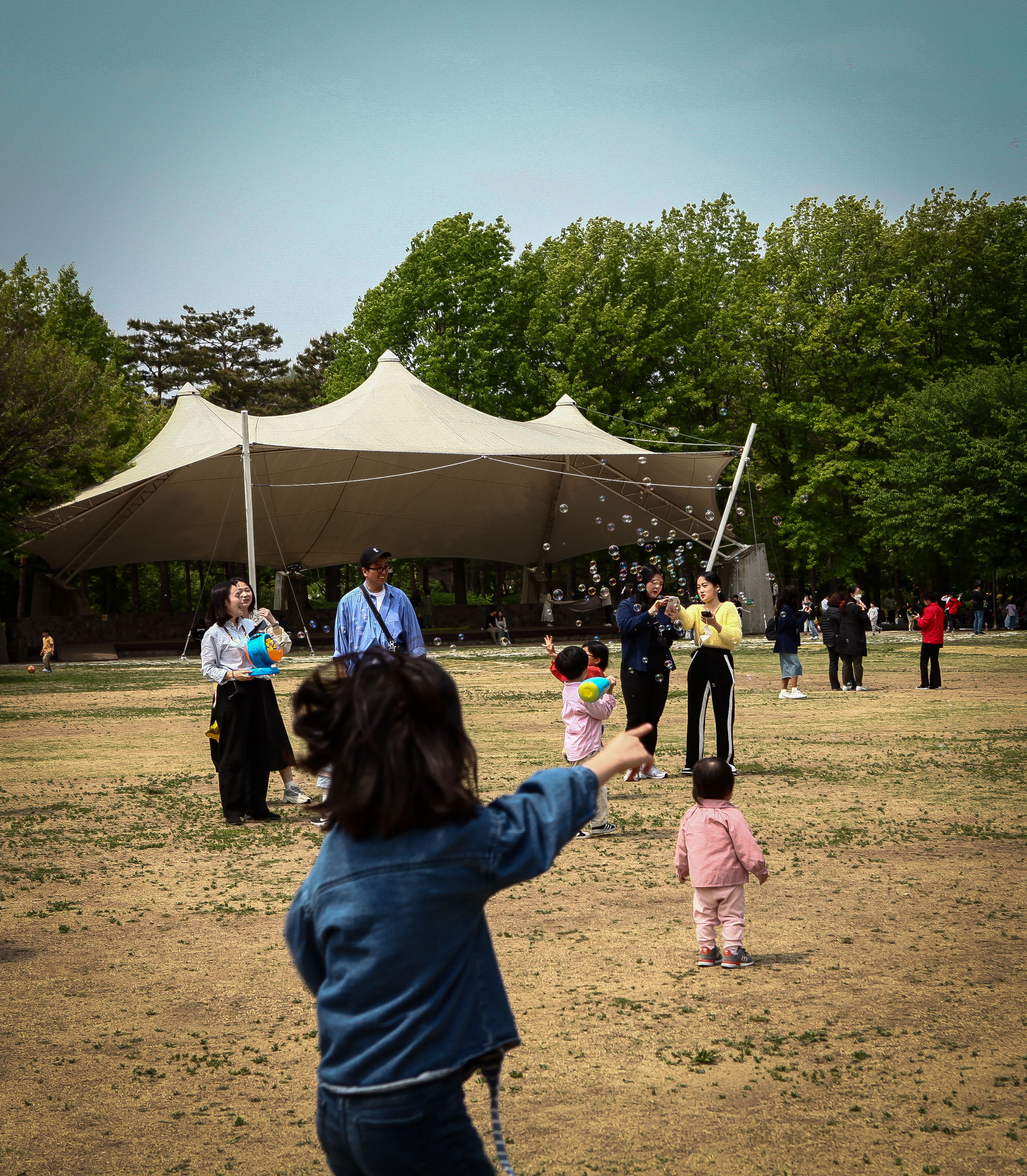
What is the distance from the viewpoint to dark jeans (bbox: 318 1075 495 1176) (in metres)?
2.04

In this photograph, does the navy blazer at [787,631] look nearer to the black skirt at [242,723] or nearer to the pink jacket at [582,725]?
the pink jacket at [582,725]

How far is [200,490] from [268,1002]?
125 ft

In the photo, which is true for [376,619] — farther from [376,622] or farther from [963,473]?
[963,473]

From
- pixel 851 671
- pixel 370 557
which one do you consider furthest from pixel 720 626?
pixel 851 671

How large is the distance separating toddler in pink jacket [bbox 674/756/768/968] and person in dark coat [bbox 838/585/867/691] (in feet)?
46.5

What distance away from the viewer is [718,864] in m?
5.39

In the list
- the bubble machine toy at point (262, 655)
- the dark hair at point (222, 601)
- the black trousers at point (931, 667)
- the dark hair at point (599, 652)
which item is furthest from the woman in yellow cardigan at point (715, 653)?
the black trousers at point (931, 667)

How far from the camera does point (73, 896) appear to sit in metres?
6.88

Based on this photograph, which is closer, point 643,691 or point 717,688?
point 717,688

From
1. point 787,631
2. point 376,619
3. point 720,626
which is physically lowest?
point 787,631

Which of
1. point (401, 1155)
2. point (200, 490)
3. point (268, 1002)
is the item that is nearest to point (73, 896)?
point (268, 1002)

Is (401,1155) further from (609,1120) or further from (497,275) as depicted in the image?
(497,275)

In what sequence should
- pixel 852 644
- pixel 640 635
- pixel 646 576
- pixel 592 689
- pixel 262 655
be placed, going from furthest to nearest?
pixel 852 644, pixel 646 576, pixel 640 635, pixel 262 655, pixel 592 689

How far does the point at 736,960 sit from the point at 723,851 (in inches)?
18.2
